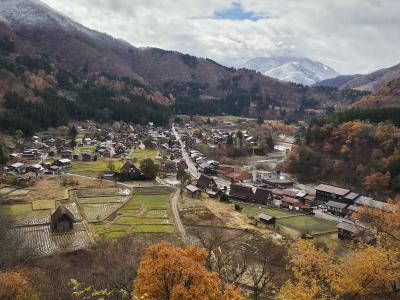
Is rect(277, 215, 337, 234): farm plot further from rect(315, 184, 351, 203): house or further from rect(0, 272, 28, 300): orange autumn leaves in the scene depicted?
rect(0, 272, 28, 300): orange autumn leaves

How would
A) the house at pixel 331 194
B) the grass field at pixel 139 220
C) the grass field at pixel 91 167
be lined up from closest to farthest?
the grass field at pixel 139 220
the house at pixel 331 194
the grass field at pixel 91 167

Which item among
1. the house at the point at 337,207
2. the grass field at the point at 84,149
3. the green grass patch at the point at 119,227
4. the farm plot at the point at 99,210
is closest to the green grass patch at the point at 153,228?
the green grass patch at the point at 119,227

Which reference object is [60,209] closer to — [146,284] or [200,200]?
[200,200]

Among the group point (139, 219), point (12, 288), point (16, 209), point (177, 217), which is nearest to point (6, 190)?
point (16, 209)

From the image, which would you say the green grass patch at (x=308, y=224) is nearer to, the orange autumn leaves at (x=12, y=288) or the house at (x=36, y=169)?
the orange autumn leaves at (x=12, y=288)

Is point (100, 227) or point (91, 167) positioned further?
point (91, 167)

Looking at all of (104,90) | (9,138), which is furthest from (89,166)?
(104,90)

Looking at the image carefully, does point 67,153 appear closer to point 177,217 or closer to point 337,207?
point 177,217
